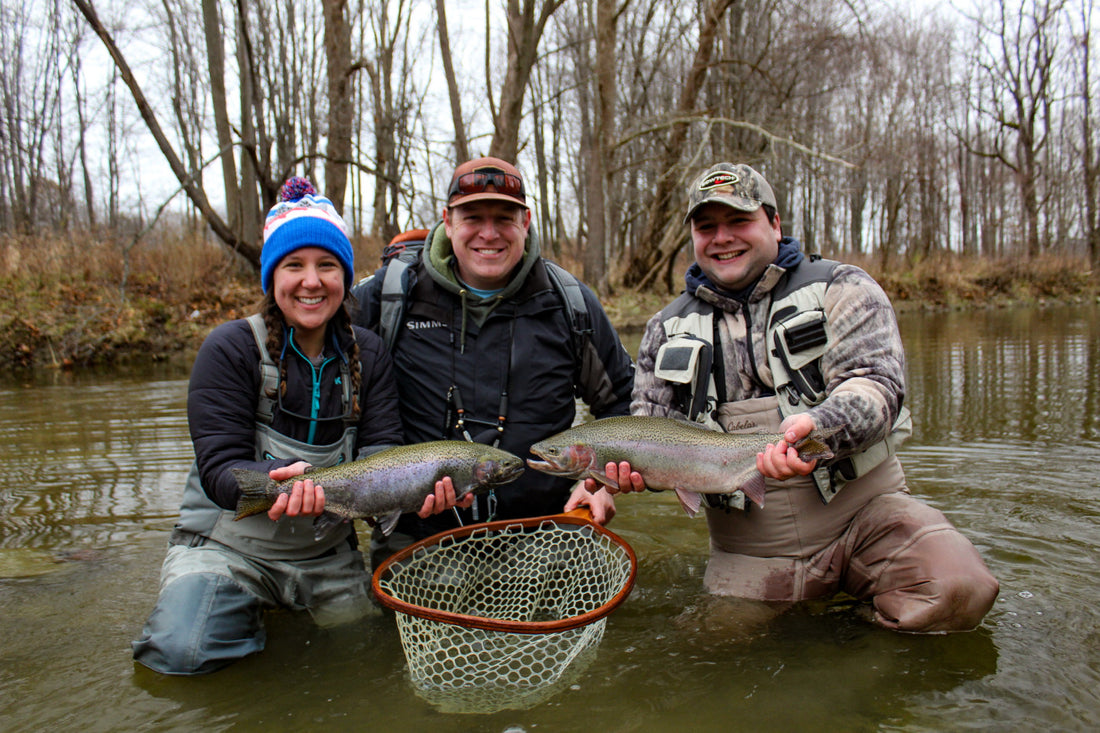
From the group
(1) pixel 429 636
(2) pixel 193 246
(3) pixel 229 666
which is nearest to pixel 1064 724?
(1) pixel 429 636

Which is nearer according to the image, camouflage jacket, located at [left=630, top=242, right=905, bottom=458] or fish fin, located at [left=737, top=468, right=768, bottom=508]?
camouflage jacket, located at [left=630, top=242, right=905, bottom=458]

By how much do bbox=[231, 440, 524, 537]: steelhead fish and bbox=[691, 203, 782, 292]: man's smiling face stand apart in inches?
54.2

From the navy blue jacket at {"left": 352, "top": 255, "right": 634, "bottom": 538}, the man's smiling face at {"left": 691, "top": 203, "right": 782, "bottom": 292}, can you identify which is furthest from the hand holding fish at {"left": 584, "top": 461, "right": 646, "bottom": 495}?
the man's smiling face at {"left": 691, "top": 203, "right": 782, "bottom": 292}

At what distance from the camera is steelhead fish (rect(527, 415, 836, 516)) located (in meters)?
3.29

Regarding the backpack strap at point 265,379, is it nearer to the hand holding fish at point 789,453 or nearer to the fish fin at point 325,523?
the fish fin at point 325,523

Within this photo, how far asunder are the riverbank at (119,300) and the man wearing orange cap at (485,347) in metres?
12.5

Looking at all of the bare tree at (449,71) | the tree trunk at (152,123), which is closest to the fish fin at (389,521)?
the tree trunk at (152,123)

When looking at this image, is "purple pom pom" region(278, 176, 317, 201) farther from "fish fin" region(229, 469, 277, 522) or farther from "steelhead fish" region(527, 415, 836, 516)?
"steelhead fish" region(527, 415, 836, 516)

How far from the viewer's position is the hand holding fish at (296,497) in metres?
3.11

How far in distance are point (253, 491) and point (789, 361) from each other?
2.43 m

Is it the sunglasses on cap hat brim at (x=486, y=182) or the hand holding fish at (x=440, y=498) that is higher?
the sunglasses on cap hat brim at (x=486, y=182)

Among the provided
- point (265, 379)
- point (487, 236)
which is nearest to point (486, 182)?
point (487, 236)

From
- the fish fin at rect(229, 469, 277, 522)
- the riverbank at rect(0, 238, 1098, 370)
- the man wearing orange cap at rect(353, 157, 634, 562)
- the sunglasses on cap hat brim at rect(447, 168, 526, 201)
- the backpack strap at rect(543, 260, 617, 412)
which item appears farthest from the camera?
the riverbank at rect(0, 238, 1098, 370)

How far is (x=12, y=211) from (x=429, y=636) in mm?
30707
